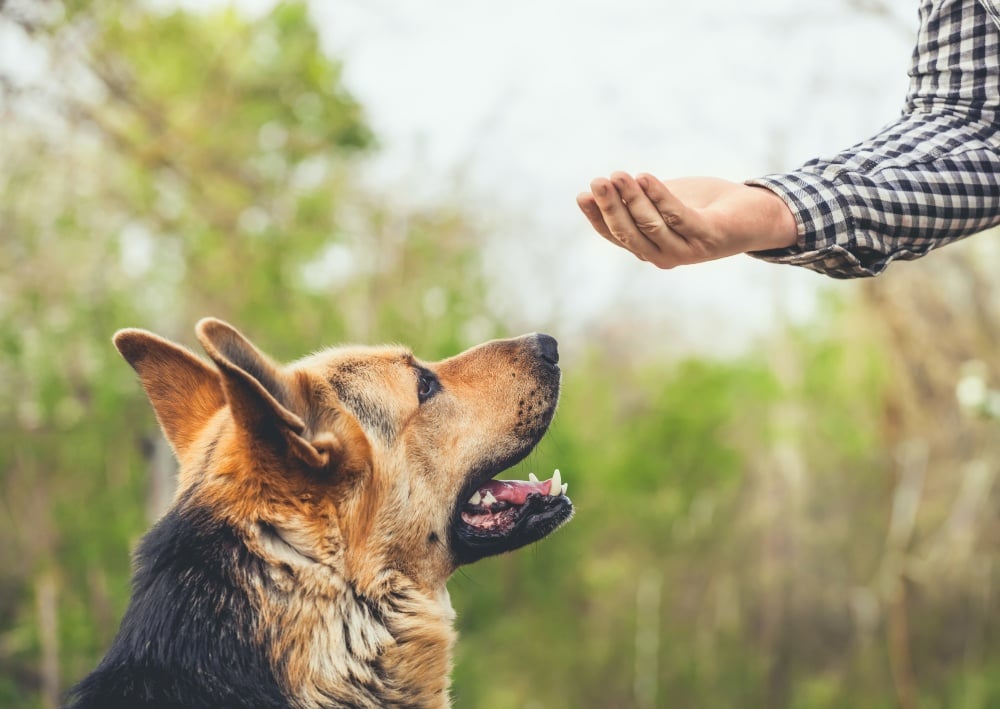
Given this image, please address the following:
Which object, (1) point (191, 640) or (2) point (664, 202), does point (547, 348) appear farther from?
(1) point (191, 640)

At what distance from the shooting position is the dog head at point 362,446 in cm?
261

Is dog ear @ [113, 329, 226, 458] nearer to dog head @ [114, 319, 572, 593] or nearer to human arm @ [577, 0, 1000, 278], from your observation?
dog head @ [114, 319, 572, 593]

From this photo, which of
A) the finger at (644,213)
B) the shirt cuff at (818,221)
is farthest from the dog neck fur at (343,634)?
the shirt cuff at (818,221)

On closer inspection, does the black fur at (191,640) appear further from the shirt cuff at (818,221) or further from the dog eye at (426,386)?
the shirt cuff at (818,221)

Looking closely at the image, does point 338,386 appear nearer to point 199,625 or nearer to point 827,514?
point 199,625

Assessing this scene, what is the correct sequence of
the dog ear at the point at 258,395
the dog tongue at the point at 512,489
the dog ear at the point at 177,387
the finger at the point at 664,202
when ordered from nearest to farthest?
the finger at the point at 664,202, the dog ear at the point at 258,395, the dog ear at the point at 177,387, the dog tongue at the point at 512,489

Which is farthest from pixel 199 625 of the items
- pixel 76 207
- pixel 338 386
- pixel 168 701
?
pixel 76 207

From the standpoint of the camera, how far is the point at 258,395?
2.46 metres

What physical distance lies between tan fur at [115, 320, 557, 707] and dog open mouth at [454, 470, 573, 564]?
100 mm

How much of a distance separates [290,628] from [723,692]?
527 inches

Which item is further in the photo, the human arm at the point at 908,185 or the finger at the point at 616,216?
the human arm at the point at 908,185

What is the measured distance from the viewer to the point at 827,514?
1714 centimetres

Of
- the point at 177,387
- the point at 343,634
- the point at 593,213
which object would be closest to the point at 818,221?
the point at 593,213

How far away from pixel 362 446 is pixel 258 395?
1.82 ft
